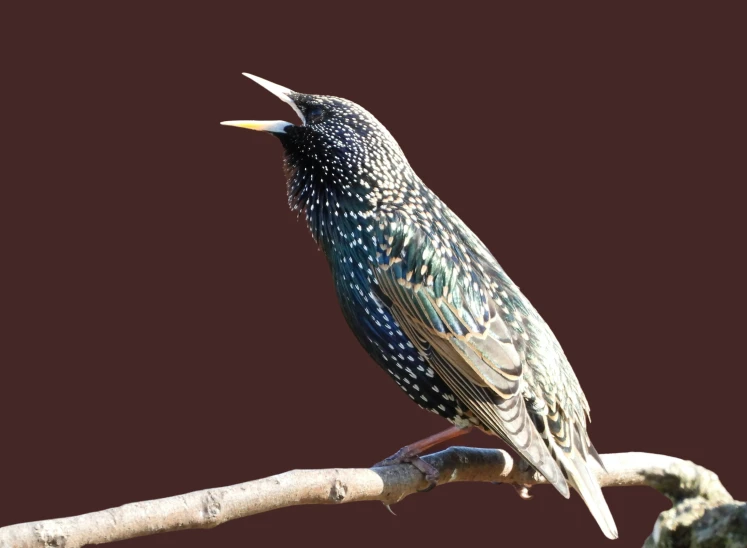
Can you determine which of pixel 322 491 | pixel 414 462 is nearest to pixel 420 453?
pixel 414 462

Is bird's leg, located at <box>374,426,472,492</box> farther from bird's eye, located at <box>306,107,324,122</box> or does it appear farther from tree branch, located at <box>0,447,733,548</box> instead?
bird's eye, located at <box>306,107,324,122</box>

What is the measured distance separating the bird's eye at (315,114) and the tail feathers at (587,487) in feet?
8.12

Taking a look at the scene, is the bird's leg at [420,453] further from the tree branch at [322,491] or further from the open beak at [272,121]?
the open beak at [272,121]

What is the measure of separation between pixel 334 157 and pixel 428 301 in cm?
111

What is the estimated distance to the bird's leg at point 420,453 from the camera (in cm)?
568

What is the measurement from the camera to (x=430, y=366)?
5.65 metres

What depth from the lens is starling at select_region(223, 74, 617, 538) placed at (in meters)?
5.56

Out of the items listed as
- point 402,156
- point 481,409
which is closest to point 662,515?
point 481,409

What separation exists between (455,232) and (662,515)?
220cm

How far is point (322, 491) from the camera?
487cm

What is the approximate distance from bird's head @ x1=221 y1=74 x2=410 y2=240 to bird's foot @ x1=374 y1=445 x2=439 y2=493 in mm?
1434

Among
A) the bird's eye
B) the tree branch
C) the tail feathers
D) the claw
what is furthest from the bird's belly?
the bird's eye

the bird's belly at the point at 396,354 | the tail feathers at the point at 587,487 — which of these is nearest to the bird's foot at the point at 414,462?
the bird's belly at the point at 396,354

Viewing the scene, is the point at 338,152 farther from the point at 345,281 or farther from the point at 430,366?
the point at 430,366
